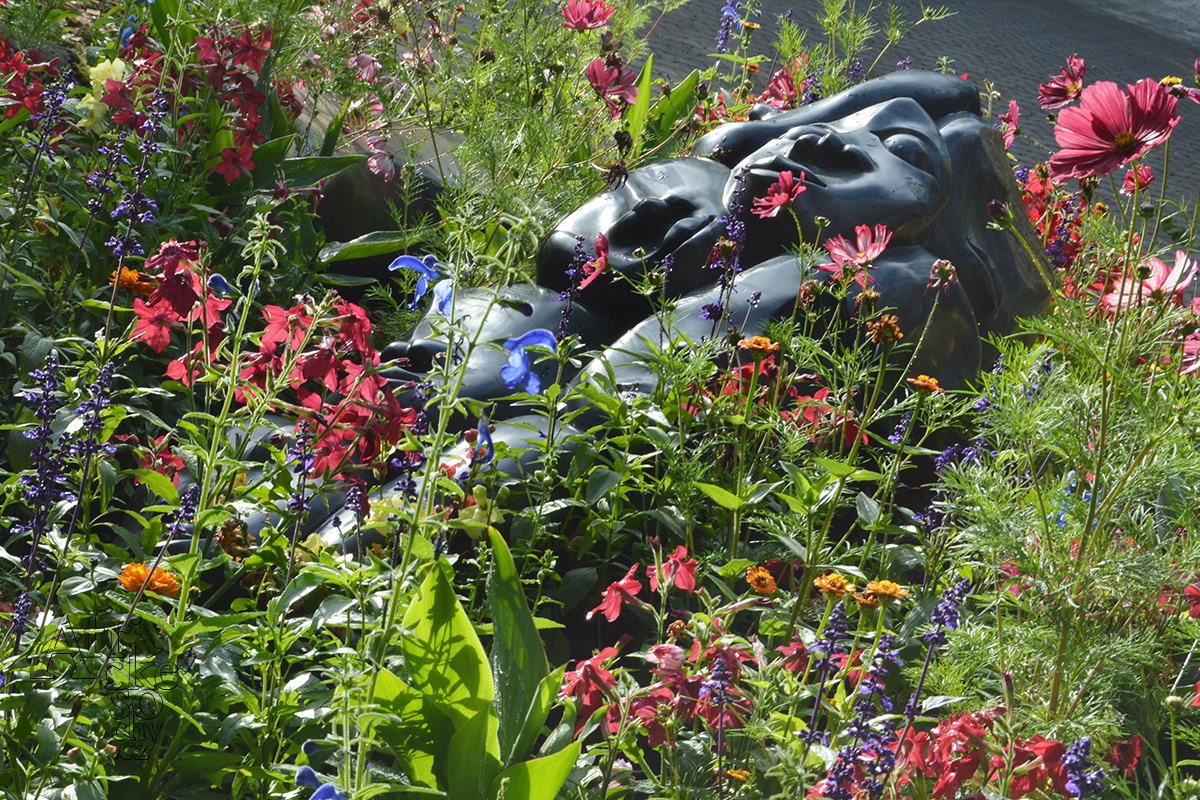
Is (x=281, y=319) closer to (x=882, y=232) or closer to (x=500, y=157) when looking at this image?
(x=882, y=232)

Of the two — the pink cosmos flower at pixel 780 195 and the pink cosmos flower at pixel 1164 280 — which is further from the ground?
the pink cosmos flower at pixel 1164 280

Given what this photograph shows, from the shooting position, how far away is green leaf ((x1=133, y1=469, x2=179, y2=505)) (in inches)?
59.4

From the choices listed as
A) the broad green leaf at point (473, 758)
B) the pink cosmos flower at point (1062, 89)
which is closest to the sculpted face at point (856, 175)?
the pink cosmos flower at point (1062, 89)

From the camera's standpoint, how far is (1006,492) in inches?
62.2

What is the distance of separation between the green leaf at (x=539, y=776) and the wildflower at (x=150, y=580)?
1.94 feet

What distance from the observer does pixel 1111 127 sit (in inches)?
49.6

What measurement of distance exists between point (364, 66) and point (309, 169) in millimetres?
555

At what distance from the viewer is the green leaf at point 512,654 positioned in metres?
1.40

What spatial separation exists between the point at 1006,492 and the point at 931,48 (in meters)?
9.10

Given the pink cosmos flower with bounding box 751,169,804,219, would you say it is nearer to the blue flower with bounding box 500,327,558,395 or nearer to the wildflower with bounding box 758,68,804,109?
the blue flower with bounding box 500,327,558,395

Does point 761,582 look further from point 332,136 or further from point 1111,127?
point 332,136

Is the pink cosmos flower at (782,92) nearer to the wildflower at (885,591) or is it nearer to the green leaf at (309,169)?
the green leaf at (309,169)

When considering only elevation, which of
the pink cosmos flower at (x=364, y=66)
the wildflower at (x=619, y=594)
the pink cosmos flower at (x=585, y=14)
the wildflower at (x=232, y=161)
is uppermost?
the pink cosmos flower at (x=585, y=14)

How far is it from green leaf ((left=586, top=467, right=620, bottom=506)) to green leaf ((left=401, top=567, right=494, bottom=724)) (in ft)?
1.97
